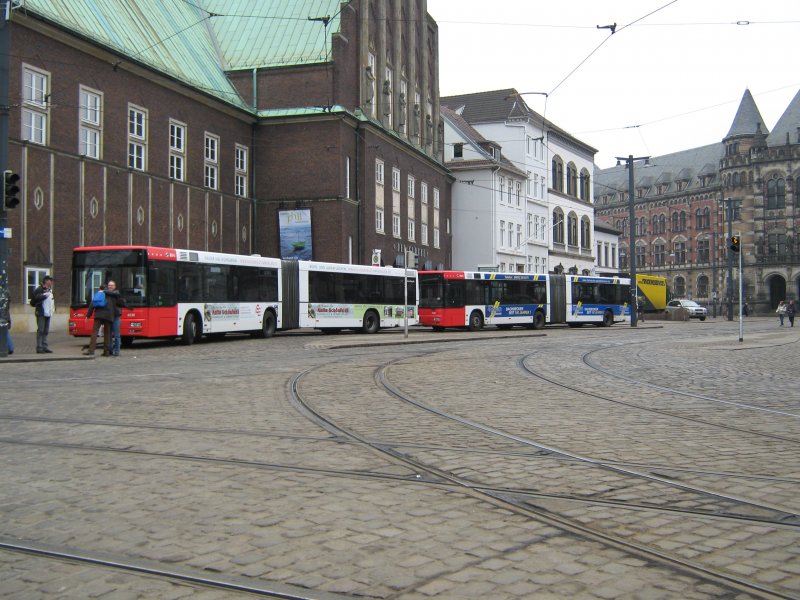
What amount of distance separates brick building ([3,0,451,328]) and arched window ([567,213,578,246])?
2508 centimetres

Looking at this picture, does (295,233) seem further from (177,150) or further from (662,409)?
(662,409)

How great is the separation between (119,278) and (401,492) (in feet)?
62.8

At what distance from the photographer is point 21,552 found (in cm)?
455

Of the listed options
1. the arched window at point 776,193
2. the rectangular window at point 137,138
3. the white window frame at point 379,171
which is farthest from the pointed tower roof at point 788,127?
the rectangular window at point 137,138

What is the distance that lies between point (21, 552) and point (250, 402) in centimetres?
646

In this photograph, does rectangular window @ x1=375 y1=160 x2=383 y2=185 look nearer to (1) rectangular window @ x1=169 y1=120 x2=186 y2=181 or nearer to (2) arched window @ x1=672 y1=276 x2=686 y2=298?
(1) rectangular window @ x1=169 y1=120 x2=186 y2=181

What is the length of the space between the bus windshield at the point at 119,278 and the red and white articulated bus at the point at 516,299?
15134 millimetres

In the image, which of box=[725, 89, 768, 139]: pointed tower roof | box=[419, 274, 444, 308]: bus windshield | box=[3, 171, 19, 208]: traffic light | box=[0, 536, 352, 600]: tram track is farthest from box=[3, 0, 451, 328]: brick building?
box=[725, 89, 768, 139]: pointed tower roof

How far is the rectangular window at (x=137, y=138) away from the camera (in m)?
35.0

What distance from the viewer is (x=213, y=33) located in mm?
47969

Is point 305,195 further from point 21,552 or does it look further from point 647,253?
point 647,253

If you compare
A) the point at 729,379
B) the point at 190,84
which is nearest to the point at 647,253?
the point at 190,84

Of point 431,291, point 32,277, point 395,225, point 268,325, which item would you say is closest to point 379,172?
point 395,225

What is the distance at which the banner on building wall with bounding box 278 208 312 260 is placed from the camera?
147 feet
